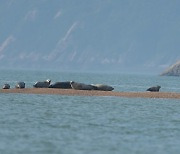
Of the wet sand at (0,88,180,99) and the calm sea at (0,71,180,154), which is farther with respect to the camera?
the wet sand at (0,88,180,99)

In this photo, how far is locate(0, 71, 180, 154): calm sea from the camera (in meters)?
35.1

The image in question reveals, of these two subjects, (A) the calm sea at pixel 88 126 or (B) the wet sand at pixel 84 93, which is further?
(B) the wet sand at pixel 84 93

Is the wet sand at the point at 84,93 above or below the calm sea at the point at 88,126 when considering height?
above

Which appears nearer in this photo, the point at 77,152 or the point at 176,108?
the point at 77,152

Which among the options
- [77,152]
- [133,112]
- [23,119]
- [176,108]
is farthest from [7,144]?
[176,108]

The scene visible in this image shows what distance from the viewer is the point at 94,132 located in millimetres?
40531

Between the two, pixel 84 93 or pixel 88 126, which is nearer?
pixel 88 126

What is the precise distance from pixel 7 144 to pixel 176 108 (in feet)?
86.6

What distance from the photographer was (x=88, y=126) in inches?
1715

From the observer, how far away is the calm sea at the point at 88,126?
35094 mm

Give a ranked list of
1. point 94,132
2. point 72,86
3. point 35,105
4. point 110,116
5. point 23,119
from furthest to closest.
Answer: point 72,86 → point 35,105 → point 110,116 → point 23,119 → point 94,132

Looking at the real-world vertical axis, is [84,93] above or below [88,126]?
above

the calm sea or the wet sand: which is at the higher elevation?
the wet sand

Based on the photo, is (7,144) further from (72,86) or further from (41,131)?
(72,86)
